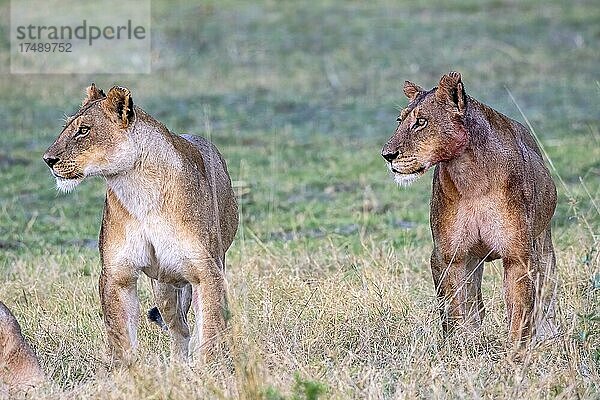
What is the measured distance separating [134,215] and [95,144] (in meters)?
0.33

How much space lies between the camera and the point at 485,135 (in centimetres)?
561

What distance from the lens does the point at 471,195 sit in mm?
5574

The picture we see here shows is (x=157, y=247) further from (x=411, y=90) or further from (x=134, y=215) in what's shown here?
(x=411, y=90)

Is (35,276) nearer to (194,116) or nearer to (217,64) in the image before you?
(194,116)

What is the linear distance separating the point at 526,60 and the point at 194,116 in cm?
486

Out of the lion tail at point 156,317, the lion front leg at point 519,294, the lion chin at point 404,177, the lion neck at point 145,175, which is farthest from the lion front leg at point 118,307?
the lion front leg at point 519,294

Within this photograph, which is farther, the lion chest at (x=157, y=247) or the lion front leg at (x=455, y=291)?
the lion front leg at (x=455, y=291)

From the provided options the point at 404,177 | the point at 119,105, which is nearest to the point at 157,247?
the point at 119,105

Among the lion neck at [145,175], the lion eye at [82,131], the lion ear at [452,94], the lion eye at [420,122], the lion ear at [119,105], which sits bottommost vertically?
the lion neck at [145,175]

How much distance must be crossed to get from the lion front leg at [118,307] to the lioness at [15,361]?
371 millimetres

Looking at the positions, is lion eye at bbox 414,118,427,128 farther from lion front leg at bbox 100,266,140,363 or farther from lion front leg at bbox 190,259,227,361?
lion front leg at bbox 100,266,140,363

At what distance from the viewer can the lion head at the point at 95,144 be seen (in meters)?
5.34

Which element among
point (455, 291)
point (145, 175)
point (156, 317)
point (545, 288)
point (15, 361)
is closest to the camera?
point (15, 361)

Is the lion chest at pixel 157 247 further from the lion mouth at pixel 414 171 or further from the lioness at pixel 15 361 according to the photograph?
the lion mouth at pixel 414 171
